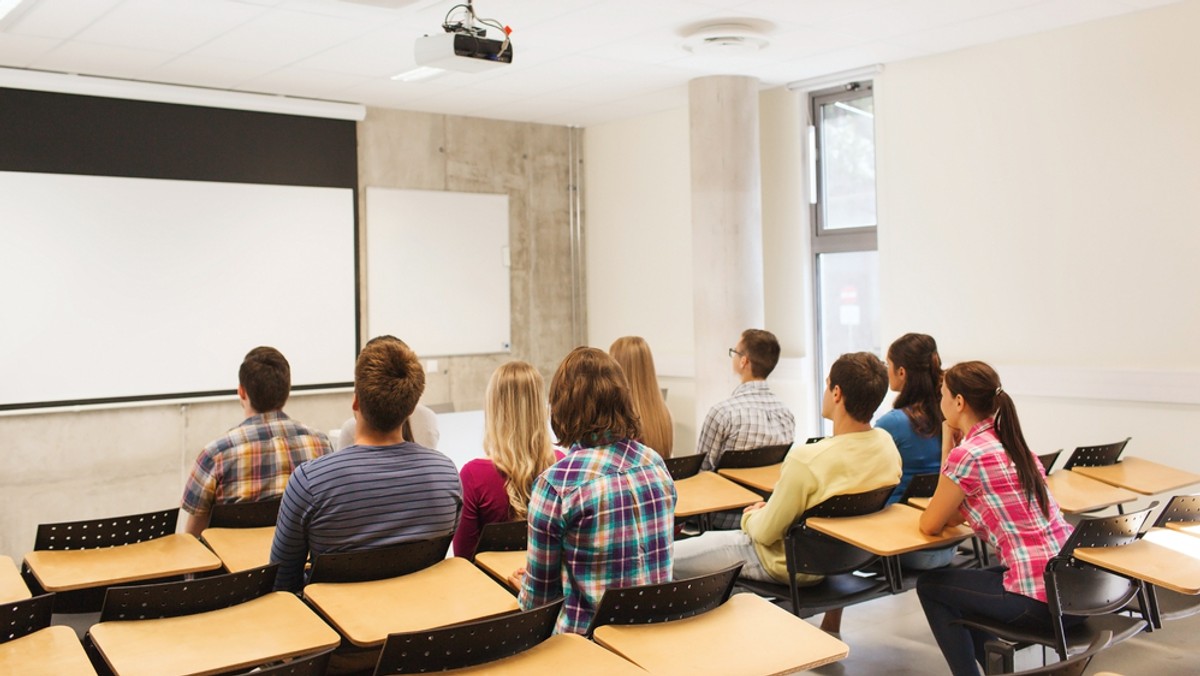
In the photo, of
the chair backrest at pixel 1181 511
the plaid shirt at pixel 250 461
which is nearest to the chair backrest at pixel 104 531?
the plaid shirt at pixel 250 461

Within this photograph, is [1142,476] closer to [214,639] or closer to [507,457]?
[507,457]

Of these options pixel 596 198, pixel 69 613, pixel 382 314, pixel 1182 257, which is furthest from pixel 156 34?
pixel 1182 257

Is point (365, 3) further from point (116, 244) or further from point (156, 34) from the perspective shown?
point (116, 244)

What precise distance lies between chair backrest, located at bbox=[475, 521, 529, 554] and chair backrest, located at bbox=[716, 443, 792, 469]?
149 cm

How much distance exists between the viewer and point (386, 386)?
294cm

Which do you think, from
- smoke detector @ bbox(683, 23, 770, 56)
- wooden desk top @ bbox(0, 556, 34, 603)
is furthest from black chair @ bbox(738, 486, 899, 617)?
smoke detector @ bbox(683, 23, 770, 56)

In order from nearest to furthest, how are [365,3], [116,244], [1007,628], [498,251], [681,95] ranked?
[1007,628], [365,3], [116,244], [681,95], [498,251]

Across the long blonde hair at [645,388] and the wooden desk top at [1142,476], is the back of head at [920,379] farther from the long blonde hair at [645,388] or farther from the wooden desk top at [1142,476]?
the long blonde hair at [645,388]

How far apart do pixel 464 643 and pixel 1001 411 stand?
6.31ft

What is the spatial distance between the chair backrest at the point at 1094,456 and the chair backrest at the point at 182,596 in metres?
3.61

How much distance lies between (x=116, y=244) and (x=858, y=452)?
5.44 meters

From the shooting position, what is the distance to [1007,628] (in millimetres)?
3205

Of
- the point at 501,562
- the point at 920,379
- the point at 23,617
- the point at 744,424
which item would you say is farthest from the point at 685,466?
the point at 23,617

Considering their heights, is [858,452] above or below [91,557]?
above
